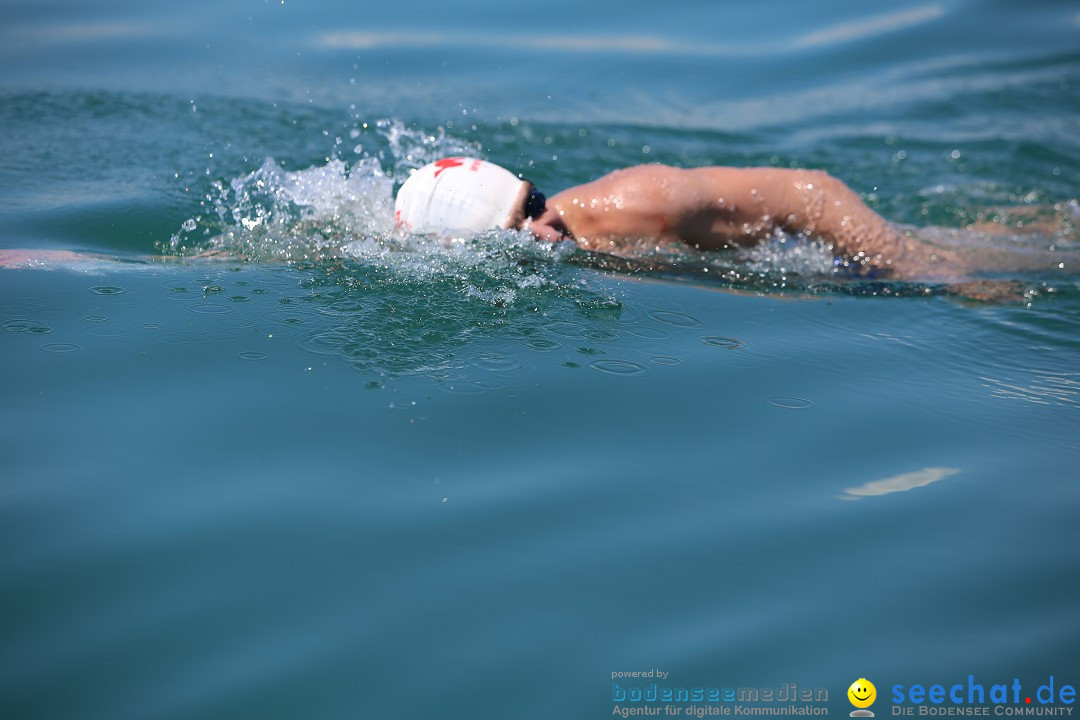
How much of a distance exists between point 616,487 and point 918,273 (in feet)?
10.2

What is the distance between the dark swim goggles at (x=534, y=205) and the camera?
5.53 m

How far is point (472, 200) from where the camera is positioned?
5.45 meters

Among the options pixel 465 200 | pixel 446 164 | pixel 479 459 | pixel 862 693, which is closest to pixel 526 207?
pixel 465 200

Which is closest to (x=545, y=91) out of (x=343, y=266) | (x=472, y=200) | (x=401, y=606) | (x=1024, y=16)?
(x=472, y=200)

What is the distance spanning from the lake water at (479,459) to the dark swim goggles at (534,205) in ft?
1.00

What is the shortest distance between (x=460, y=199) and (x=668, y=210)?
42.7 inches

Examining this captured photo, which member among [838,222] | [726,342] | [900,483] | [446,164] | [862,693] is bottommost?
[862,693]

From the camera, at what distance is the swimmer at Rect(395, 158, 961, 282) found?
5480 mm

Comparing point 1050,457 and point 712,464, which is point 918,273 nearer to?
→ point 1050,457

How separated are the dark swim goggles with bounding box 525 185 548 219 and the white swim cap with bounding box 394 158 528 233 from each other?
6 cm

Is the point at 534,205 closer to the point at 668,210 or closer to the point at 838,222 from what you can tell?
the point at 668,210

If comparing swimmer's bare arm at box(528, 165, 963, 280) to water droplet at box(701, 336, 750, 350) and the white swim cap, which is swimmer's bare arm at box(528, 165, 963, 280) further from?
water droplet at box(701, 336, 750, 350)

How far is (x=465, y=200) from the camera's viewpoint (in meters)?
5.44

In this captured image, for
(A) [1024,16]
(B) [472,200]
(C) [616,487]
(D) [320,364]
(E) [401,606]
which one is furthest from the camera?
(A) [1024,16]
